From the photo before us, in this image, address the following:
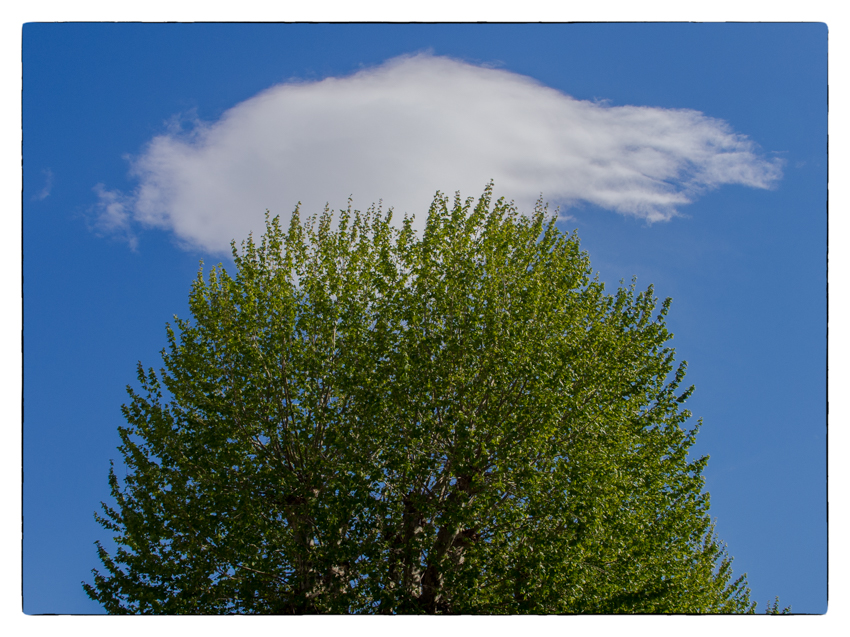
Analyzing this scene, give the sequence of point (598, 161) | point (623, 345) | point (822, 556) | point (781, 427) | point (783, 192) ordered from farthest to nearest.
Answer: point (623, 345), point (598, 161), point (783, 192), point (781, 427), point (822, 556)

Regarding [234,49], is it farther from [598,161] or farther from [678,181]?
[678,181]

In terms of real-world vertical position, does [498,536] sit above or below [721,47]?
below

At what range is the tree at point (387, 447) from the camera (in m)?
9.26

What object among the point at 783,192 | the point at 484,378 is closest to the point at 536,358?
the point at 484,378

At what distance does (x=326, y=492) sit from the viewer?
9.66 metres

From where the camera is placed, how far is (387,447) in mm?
9453

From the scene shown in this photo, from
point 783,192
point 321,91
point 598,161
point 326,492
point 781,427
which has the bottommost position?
point 326,492

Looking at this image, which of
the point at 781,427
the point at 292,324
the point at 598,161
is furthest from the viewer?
the point at 292,324

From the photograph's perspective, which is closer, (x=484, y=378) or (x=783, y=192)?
(x=783, y=192)

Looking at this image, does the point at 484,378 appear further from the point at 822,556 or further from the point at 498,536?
the point at 822,556

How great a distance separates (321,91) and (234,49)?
1.27 meters

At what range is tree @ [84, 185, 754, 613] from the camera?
9258 mm

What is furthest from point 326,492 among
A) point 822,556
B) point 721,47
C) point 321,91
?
point 721,47

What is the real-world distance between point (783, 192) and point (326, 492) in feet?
25.8
